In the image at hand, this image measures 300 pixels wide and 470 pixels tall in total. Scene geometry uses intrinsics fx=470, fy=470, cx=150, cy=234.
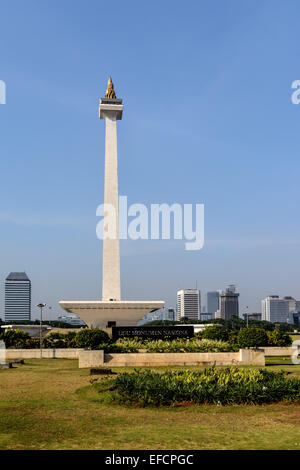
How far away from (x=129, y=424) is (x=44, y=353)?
21605 mm

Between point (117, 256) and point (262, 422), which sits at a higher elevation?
point (117, 256)

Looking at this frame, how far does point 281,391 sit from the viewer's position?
594 inches

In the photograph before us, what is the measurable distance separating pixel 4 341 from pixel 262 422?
86.1 ft

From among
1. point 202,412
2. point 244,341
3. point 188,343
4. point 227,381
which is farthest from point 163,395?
point 244,341

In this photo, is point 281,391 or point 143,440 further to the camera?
point 281,391

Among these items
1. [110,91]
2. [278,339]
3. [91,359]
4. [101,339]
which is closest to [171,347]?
[91,359]

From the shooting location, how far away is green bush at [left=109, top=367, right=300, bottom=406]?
47.5ft

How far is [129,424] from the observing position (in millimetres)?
12016

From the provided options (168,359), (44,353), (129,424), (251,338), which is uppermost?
(129,424)

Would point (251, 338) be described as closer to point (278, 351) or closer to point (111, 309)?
point (278, 351)

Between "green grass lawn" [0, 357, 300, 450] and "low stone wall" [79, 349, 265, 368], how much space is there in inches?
323

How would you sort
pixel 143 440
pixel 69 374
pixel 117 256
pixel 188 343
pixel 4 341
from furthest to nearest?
pixel 117 256, pixel 4 341, pixel 188 343, pixel 69 374, pixel 143 440
